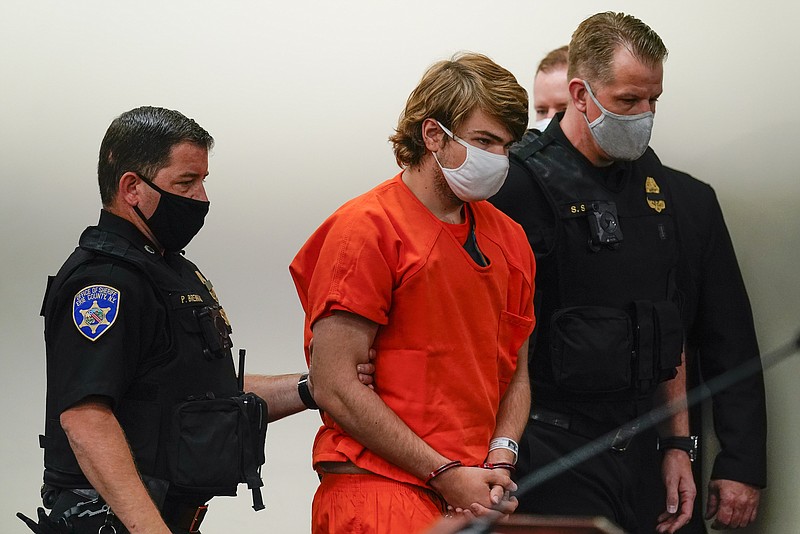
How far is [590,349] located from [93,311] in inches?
41.7

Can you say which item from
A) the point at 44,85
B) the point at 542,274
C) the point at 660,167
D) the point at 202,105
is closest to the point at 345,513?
the point at 542,274

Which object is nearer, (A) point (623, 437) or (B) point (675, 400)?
(A) point (623, 437)

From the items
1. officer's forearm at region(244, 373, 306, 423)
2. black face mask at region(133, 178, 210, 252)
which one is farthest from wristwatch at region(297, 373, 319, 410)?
black face mask at region(133, 178, 210, 252)

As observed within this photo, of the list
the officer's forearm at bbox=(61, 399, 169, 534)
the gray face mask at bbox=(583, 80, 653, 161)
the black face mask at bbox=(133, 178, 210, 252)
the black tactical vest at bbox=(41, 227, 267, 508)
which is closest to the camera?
the officer's forearm at bbox=(61, 399, 169, 534)

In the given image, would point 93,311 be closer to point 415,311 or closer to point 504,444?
point 415,311

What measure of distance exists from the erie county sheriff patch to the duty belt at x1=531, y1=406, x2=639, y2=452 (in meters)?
0.99

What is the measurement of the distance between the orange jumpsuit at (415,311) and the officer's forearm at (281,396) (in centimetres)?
33

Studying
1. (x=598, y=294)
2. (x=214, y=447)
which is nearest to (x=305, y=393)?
(x=214, y=447)

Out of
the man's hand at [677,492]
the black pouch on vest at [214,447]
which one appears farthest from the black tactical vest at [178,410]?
the man's hand at [677,492]

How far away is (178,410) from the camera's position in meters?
1.90

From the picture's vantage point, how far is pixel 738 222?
2.84 m

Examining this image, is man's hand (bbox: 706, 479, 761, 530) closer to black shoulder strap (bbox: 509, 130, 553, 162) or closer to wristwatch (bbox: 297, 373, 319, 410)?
black shoulder strap (bbox: 509, 130, 553, 162)

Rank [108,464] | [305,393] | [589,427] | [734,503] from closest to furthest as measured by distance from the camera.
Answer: [108,464], [305,393], [589,427], [734,503]

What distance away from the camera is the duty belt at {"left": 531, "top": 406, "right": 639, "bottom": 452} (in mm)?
2322
